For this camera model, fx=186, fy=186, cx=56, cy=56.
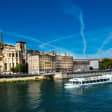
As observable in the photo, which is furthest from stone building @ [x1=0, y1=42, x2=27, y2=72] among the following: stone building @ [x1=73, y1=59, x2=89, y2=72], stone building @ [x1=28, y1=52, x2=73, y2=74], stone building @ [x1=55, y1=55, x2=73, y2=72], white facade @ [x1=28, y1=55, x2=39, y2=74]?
stone building @ [x1=73, y1=59, x2=89, y2=72]

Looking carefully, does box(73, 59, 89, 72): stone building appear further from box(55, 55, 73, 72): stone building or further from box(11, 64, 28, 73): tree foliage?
box(11, 64, 28, 73): tree foliage

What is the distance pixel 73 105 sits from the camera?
1277 inches

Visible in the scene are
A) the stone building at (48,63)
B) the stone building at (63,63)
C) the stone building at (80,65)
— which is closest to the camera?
the stone building at (48,63)

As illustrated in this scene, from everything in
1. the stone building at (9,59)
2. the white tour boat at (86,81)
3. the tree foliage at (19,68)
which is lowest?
the white tour boat at (86,81)

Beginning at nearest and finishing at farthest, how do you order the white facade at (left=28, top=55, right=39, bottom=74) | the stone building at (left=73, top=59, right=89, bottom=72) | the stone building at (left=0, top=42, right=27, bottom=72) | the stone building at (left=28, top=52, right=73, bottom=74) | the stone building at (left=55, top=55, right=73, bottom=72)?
the white facade at (left=28, top=55, right=39, bottom=74) → the stone building at (left=28, top=52, right=73, bottom=74) → the stone building at (left=0, top=42, right=27, bottom=72) → the stone building at (left=55, top=55, right=73, bottom=72) → the stone building at (left=73, top=59, right=89, bottom=72)

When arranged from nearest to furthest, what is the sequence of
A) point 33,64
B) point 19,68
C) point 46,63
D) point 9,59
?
point 19,68 < point 33,64 < point 46,63 < point 9,59

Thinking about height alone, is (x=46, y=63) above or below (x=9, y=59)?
below

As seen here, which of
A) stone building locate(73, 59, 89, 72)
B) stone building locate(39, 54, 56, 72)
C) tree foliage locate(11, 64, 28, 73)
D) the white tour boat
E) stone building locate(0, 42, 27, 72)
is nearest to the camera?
the white tour boat

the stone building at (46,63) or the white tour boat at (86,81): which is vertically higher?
the stone building at (46,63)

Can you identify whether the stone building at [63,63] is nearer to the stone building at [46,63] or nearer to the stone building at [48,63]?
the stone building at [48,63]

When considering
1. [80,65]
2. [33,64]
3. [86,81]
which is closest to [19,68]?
[33,64]

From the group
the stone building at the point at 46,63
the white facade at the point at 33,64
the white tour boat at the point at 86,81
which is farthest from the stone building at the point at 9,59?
the white tour boat at the point at 86,81

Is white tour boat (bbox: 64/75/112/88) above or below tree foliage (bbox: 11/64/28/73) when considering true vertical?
below

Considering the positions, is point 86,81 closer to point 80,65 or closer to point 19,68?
point 19,68
